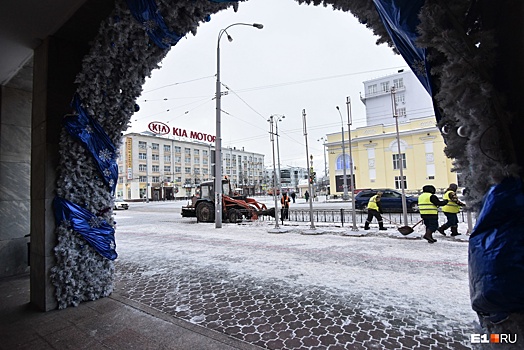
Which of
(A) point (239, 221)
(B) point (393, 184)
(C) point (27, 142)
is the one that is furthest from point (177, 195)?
(C) point (27, 142)

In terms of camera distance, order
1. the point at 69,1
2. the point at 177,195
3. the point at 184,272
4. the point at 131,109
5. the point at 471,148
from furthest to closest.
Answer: the point at 177,195 → the point at 184,272 → the point at 131,109 → the point at 69,1 → the point at 471,148

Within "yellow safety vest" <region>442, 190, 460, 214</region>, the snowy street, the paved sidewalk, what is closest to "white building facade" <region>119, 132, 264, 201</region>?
"yellow safety vest" <region>442, 190, 460, 214</region>

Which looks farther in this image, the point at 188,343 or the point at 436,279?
the point at 436,279

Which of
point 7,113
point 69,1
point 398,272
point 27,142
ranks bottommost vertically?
point 398,272

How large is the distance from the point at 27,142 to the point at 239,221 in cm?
1027

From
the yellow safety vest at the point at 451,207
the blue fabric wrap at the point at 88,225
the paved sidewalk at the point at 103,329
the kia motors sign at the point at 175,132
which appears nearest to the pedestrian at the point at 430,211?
the yellow safety vest at the point at 451,207

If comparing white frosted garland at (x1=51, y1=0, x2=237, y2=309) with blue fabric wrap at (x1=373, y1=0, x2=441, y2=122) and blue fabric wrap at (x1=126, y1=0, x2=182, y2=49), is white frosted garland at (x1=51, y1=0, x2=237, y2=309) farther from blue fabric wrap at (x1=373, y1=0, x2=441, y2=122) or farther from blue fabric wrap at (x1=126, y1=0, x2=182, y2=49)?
Result: blue fabric wrap at (x1=373, y1=0, x2=441, y2=122)

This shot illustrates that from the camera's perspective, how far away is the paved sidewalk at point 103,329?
2.76m

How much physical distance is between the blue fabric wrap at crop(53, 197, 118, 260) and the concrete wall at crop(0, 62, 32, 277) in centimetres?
287

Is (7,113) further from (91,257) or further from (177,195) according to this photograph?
(177,195)

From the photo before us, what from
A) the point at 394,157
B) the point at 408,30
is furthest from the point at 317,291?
the point at 394,157

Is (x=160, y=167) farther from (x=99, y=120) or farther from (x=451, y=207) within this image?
(x=99, y=120)

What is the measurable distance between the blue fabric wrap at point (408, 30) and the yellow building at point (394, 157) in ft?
106

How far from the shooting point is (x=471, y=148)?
1.21 metres
